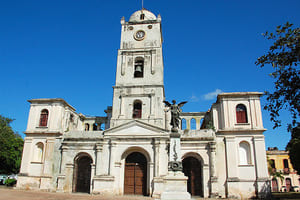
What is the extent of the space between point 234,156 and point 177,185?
472 inches

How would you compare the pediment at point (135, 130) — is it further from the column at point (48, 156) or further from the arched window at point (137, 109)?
the column at point (48, 156)

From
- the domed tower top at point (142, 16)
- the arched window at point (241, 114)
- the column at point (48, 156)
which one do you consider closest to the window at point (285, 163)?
the arched window at point (241, 114)

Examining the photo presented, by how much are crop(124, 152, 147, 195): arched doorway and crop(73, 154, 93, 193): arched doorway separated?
4.52 m

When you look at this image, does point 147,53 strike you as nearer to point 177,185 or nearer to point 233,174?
point 233,174

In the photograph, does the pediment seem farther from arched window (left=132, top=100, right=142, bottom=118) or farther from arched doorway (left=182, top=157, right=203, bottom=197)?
arched doorway (left=182, top=157, right=203, bottom=197)

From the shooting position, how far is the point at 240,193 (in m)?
23.0

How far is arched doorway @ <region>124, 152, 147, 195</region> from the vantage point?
24481mm

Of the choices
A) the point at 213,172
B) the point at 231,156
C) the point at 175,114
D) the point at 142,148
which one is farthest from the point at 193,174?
the point at 175,114

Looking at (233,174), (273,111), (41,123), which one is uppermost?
(41,123)

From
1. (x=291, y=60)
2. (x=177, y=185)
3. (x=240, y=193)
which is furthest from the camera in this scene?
(x=240, y=193)

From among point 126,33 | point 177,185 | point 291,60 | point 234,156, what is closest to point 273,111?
point 291,60

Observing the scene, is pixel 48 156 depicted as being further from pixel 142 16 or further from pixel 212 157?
pixel 142 16

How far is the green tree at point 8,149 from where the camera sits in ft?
113

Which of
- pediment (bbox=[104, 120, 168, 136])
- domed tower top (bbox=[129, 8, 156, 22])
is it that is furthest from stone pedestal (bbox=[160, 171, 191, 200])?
domed tower top (bbox=[129, 8, 156, 22])
